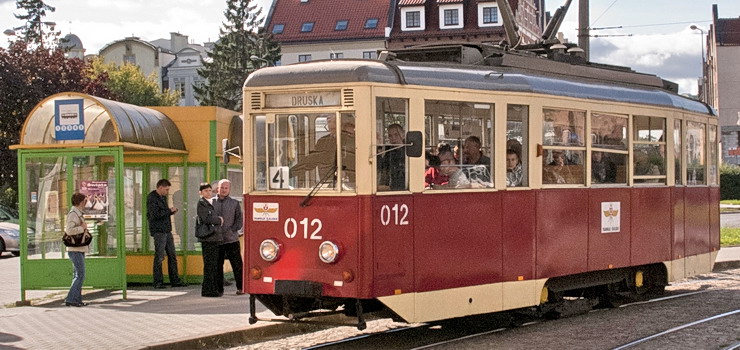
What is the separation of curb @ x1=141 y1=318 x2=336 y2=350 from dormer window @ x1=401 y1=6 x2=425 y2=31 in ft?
214

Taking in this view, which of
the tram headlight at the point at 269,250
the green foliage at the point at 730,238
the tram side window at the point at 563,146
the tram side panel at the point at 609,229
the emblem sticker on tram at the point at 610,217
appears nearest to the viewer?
the tram headlight at the point at 269,250

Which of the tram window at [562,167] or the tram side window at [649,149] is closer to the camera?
the tram window at [562,167]

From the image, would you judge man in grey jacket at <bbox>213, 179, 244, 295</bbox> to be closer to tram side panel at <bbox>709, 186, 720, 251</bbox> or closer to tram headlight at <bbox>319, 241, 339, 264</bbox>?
tram headlight at <bbox>319, 241, 339, 264</bbox>

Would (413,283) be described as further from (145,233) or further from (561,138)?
(145,233)

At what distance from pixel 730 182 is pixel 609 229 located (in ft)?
180

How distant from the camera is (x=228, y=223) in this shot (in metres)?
15.9

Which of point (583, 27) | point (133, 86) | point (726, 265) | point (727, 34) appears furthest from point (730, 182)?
point (583, 27)

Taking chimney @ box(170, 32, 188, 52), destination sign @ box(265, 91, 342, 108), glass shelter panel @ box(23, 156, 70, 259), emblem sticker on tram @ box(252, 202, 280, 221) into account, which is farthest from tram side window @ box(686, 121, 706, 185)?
chimney @ box(170, 32, 188, 52)

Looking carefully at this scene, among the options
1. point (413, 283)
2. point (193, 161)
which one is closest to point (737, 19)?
point (193, 161)

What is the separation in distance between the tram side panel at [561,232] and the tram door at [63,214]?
6.27 meters

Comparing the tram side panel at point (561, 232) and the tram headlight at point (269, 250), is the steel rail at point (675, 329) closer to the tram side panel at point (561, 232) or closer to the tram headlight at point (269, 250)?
the tram side panel at point (561, 232)

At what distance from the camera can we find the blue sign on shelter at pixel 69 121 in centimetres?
1599

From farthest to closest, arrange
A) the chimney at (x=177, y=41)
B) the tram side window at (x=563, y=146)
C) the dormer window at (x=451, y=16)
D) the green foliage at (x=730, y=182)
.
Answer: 1. the chimney at (x=177, y=41)
2. the dormer window at (x=451, y=16)
3. the green foliage at (x=730, y=182)
4. the tram side window at (x=563, y=146)

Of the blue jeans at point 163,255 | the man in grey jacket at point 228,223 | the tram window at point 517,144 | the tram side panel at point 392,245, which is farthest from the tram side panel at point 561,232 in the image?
the blue jeans at point 163,255
